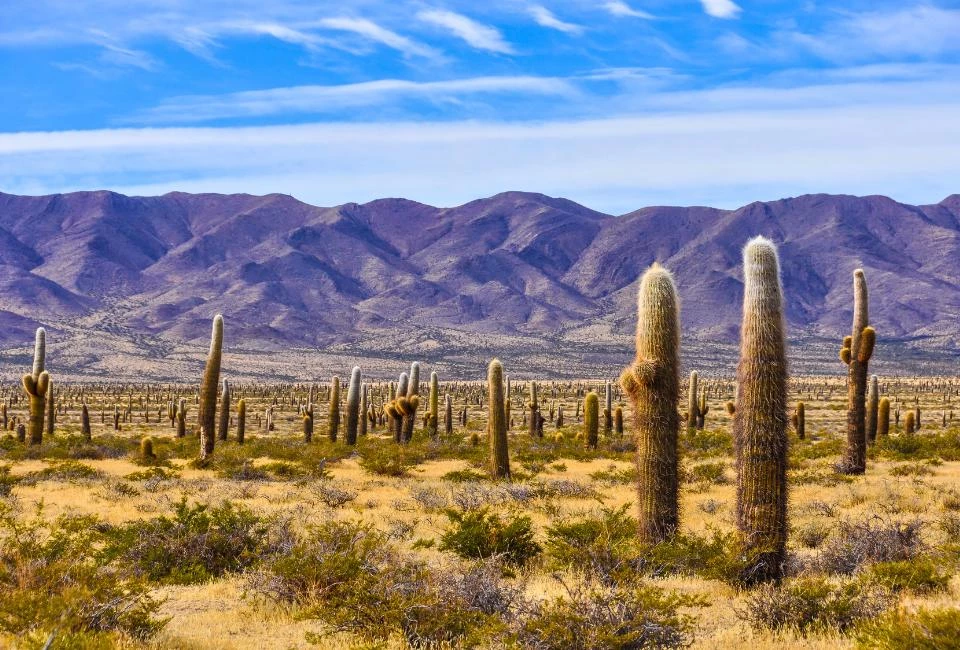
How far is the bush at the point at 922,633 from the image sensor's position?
19.6 ft

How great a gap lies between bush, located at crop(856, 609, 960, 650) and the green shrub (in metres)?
2.60

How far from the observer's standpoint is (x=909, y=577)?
891 cm

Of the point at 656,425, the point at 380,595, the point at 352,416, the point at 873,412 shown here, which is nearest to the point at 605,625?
the point at 380,595

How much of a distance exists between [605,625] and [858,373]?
15.2 meters

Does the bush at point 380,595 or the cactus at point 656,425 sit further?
the cactus at point 656,425

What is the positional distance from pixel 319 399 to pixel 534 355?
261 feet

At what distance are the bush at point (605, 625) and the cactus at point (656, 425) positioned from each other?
3.74m

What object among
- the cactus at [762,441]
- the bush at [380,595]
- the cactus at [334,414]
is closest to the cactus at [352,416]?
the cactus at [334,414]

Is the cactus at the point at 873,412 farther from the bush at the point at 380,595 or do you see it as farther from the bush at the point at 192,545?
the bush at the point at 380,595

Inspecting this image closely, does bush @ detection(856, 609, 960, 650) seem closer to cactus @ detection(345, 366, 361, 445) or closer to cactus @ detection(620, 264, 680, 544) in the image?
cactus @ detection(620, 264, 680, 544)

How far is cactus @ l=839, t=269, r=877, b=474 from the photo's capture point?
65.3 ft

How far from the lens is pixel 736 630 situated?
25.8 ft

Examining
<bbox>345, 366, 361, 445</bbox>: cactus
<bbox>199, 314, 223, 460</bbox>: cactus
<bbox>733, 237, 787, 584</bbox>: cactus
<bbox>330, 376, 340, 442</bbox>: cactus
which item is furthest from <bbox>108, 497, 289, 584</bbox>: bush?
<bbox>330, 376, 340, 442</bbox>: cactus

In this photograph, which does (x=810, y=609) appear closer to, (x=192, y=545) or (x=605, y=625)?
(x=605, y=625)
